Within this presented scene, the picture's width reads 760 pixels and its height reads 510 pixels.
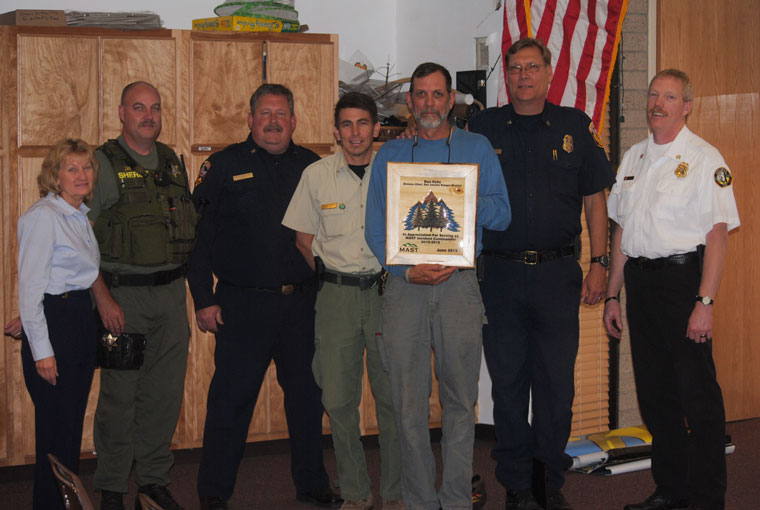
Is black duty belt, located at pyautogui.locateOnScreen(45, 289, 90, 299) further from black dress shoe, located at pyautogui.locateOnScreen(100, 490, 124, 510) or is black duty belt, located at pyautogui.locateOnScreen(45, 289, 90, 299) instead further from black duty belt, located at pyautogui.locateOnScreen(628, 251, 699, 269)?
black duty belt, located at pyautogui.locateOnScreen(628, 251, 699, 269)

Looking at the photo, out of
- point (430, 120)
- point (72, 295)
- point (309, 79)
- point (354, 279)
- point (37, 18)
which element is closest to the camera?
point (72, 295)

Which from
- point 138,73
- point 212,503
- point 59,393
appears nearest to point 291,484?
point 212,503

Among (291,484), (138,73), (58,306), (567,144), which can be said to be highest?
(138,73)

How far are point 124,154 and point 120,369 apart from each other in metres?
1.01

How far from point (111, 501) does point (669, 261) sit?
112 inches

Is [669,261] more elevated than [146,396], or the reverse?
[669,261]

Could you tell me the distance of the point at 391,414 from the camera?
355cm

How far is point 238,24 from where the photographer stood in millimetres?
4391

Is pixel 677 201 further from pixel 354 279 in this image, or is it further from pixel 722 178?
pixel 354 279

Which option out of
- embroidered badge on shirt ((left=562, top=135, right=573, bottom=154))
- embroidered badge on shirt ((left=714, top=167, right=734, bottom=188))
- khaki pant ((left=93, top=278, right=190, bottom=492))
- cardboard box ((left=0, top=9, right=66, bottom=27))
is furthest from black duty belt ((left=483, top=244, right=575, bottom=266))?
cardboard box ((left=0, top=9, right=66, bottom=27))

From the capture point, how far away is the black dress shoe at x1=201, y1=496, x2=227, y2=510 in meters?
3.58

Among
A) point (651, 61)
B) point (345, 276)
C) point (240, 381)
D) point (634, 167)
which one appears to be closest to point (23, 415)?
point (240, 381)

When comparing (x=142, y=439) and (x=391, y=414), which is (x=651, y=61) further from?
(x=142, y=439)

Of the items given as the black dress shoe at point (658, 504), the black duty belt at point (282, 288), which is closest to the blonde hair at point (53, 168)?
the black duty belt at point (282, 288)
